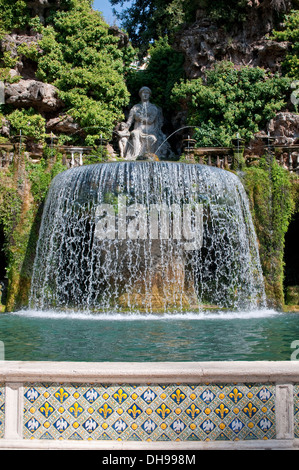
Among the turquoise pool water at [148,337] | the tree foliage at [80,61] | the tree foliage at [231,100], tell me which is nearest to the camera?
the turquoise pool water at [148,337]

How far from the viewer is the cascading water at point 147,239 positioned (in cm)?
962

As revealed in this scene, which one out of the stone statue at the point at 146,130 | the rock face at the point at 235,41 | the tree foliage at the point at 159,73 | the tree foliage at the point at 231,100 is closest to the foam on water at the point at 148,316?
the tree foliage at the point at 231,100

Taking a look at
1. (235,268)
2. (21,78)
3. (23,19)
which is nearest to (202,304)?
(235,268)

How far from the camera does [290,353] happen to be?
489 cm

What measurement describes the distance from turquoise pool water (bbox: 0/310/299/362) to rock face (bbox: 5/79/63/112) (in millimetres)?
10530

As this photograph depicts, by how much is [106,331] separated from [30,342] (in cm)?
127

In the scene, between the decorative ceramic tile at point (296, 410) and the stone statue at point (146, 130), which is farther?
the stone statue at point (146, 130)

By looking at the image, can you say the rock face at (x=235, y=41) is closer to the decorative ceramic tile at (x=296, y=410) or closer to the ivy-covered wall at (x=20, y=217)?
the ivy-covered wall at (x=20, y=217)

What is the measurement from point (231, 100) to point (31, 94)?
7.48 metres

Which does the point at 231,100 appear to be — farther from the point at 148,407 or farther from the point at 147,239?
the point at 148,407

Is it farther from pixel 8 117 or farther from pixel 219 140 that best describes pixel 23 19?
pixel 219 140

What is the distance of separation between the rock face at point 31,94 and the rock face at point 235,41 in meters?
5.72

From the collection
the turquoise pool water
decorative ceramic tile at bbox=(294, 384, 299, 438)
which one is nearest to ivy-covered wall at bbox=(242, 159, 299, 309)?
the turquoise pool water

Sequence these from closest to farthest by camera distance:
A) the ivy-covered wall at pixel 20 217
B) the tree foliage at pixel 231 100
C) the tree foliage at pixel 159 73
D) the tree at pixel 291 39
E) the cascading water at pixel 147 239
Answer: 1. the cascading water at pixel 147 239
2. the ivy-covered wall at pixel 20 217
3. the tree foliage at pixel 231 100
4. the tree at pixel 291 39
5. the tree foliage at pixel 159 73
